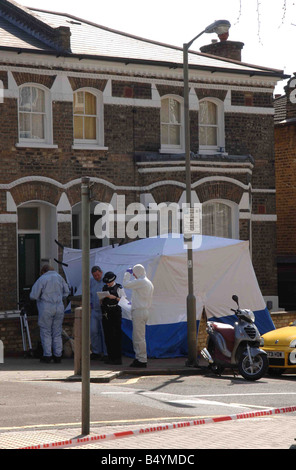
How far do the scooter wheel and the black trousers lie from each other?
283cm

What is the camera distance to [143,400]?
13211mm

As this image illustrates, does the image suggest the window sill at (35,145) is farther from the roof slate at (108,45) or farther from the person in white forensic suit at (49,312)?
the person in white forensic suit at (49,312)

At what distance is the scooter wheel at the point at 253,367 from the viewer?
16719 mm

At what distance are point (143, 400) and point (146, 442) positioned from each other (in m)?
3.58

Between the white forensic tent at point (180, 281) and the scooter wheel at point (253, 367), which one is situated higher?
the white forensic tent at point (180, 281)

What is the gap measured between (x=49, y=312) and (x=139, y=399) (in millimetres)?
6236

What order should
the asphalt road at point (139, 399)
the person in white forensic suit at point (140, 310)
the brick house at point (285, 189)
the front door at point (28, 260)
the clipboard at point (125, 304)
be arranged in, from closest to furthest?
the asphalt road at point (139, 399), the person in white forensic suit at point (140, 310), the clipboard at point (125, 304), the front door at point (28, 260), the brick house at point (285, 189)

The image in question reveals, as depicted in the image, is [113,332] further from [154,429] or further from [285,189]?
[285,189]

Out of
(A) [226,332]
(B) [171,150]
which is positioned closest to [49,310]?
(A) [226,332]

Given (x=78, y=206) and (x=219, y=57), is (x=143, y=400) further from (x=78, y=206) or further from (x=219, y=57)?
(x=219, y=57)

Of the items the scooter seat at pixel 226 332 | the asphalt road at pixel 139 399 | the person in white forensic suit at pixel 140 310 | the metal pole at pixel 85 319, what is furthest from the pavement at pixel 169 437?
the person in white forensic suit at pixel 140 310

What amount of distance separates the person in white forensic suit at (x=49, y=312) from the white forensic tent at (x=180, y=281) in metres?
1.65
